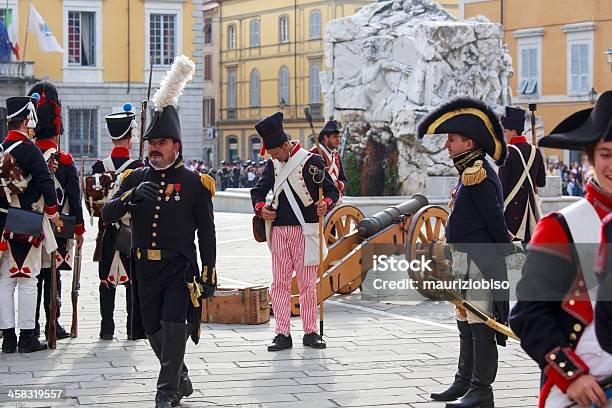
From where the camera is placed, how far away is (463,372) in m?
7.09

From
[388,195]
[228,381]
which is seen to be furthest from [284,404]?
[388,195]

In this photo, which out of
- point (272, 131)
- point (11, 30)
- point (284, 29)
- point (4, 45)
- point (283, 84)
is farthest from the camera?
point (283, 84)

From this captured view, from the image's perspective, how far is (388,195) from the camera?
79.5ft

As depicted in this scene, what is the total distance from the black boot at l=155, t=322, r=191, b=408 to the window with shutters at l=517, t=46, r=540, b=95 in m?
40.4

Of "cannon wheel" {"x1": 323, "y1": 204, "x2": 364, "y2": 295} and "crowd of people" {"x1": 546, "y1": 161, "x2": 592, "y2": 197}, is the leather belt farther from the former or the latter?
"crowd of people" {"x1": 546, "y1": 161, "x2": 592, "y2": 197}

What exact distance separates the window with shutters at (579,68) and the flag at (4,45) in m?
21.3

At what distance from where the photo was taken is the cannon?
11062 mm

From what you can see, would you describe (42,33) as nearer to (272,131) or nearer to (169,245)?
(272,131)

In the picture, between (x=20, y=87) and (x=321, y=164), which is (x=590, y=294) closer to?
(x=321, y=164)

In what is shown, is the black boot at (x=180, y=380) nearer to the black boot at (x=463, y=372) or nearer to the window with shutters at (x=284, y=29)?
the black boot at (x=463, y=372)

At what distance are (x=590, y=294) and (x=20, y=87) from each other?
44527 millimetres

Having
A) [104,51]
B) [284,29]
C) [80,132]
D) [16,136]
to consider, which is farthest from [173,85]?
[284,29]

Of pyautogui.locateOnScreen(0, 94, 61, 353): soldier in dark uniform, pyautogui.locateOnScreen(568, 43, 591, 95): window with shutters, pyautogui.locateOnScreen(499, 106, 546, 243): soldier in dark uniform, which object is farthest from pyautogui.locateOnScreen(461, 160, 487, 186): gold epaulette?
pyautogui.locateOnScreen(568, 43, 591, 95): window with shutters

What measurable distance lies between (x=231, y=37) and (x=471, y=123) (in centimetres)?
6192
